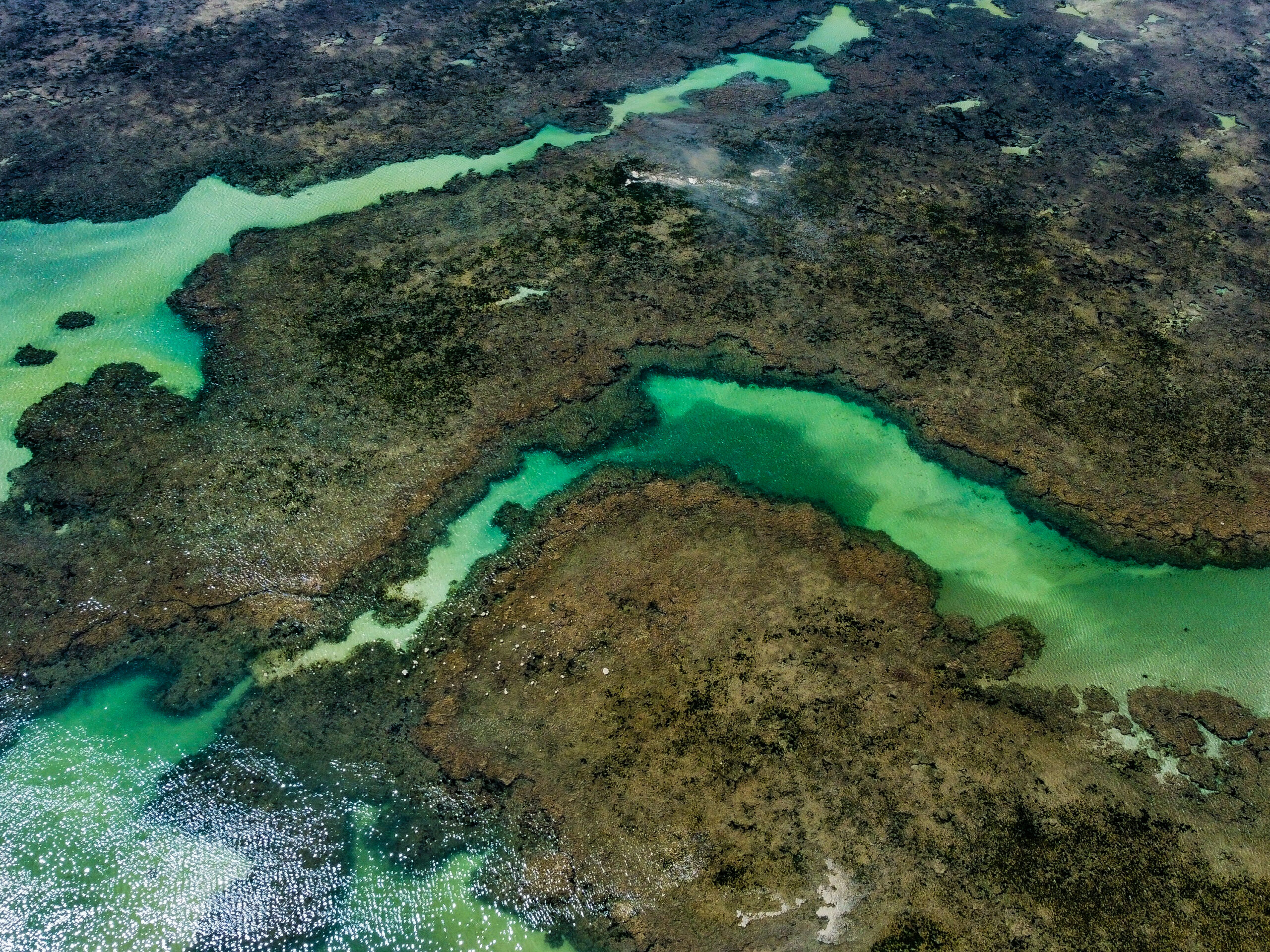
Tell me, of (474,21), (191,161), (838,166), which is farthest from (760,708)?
(474,21)

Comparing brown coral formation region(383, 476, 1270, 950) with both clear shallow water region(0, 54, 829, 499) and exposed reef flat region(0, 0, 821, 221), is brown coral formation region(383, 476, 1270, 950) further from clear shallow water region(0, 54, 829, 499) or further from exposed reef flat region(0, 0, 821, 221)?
exposed reef flat region(0, 0, 821, 221)

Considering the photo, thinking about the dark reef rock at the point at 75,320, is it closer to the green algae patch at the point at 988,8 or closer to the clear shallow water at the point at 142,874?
the clear shallow water at the point at 142,874

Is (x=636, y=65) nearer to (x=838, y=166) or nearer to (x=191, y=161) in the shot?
(x=838, y=166)

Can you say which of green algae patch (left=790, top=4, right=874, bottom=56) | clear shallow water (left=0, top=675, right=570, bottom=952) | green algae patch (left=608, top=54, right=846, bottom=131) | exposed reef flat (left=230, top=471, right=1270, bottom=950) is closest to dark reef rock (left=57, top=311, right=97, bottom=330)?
clear shallow water (left=0, top=675, right=570, bottom=952)

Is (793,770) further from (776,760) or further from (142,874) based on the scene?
(142,874)

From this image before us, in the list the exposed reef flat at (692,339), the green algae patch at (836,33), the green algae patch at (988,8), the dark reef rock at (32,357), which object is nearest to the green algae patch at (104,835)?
the exposed reef flat at (692,339)

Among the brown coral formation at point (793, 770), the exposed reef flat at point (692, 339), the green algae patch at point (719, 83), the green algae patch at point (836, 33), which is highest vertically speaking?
the green algae patch at point (836, 33)
